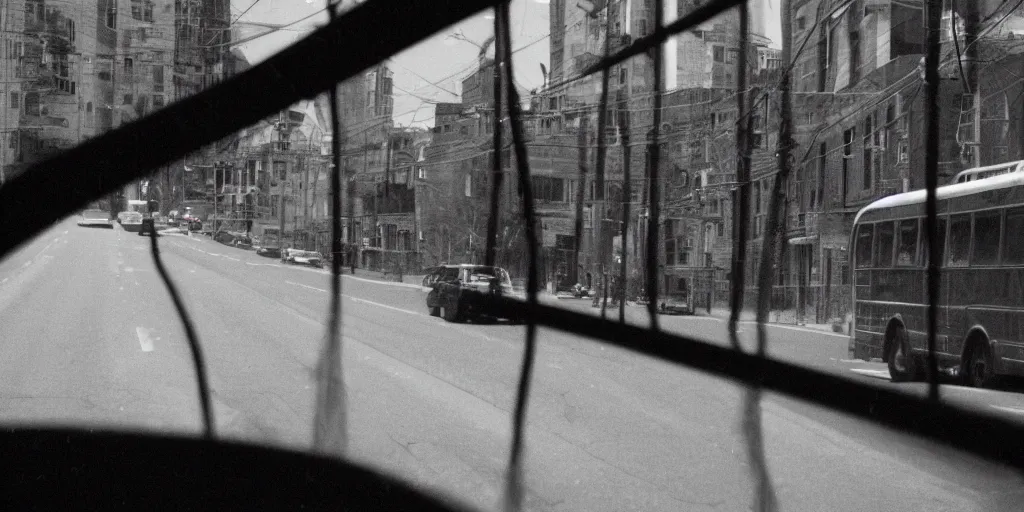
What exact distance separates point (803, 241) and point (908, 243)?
9.7 inches

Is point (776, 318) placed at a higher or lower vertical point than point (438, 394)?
higher

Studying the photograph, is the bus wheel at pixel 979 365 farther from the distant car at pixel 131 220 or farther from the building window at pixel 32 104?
the building window at pixel 32 104

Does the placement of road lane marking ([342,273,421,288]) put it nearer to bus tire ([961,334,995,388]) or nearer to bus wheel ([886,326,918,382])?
bus wheel ([886,326,918,382])

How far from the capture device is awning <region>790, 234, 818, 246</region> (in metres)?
2.29

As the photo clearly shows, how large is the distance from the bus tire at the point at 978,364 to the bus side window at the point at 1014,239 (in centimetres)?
20

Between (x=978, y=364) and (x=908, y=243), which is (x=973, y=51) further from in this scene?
(x=978, y=364)

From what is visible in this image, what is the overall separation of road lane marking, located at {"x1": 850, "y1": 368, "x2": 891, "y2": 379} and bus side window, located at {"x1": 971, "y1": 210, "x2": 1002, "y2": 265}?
33cm

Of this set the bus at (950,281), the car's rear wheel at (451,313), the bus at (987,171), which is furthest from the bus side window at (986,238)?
the car's rear wheel at (451,313)

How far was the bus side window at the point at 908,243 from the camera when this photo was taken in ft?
7.32

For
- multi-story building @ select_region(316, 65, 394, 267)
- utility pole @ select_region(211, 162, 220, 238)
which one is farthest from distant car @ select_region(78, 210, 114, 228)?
multi-story building @ select_region(316, 65, 394, 267)

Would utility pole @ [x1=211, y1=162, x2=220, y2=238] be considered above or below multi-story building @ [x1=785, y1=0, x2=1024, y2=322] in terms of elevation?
below

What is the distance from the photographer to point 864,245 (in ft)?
7.55

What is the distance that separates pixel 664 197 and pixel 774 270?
1.08 feet

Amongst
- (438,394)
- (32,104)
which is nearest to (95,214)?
(32,104)
